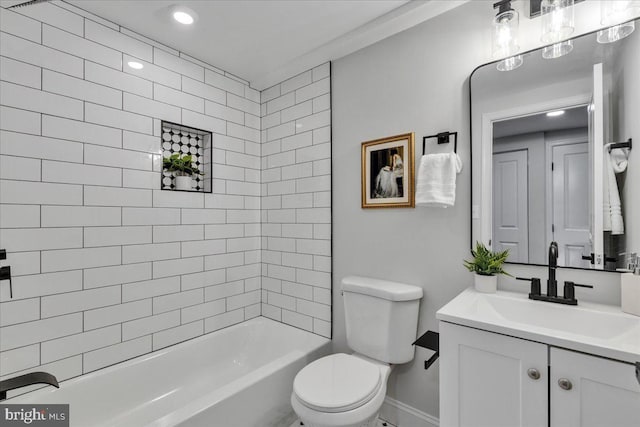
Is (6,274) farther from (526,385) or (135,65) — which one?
(526,385)

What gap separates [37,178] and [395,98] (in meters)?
2.08

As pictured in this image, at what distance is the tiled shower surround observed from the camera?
5.09ft

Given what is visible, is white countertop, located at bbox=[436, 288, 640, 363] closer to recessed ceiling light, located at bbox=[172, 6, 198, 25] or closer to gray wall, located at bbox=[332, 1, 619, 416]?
gray wall, located at bbox=[332, 1, 619, 416]

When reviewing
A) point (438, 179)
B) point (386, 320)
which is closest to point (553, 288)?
point (438, 179)

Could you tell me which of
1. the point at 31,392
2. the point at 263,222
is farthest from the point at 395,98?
the point at 31,392

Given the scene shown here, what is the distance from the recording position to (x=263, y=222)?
8.91 ft

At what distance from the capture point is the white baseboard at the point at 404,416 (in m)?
1.76

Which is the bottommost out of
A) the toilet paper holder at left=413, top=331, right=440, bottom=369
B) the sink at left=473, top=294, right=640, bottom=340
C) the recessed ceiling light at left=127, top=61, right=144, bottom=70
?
the toilet paper holder at left=413, top=331, right=440, bottom=369

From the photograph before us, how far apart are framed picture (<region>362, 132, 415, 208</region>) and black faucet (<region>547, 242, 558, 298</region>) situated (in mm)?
715

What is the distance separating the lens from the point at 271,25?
6.27ft

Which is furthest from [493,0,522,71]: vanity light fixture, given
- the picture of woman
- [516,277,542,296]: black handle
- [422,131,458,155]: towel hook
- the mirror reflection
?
[516,277,542,296]: black handle

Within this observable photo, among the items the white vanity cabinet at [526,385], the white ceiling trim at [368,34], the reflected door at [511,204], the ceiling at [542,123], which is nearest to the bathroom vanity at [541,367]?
the white vanity cabinet at [526,385]

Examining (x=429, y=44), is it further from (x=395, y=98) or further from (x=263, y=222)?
(x=263, y=222)

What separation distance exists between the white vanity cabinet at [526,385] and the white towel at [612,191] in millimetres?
675
